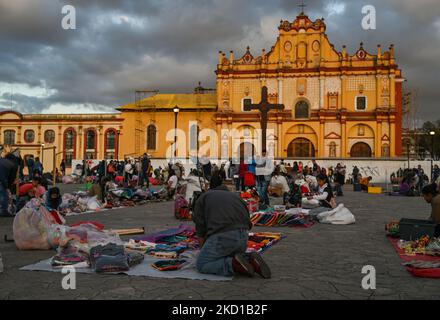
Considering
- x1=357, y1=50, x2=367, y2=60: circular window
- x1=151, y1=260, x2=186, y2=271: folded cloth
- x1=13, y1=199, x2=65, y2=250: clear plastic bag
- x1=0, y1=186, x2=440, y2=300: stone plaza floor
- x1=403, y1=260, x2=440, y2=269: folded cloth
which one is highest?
x1=357, y1=50, x2=367, y2=60: circular window

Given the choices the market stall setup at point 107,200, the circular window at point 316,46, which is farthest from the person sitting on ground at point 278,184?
the circular window at point 316,46

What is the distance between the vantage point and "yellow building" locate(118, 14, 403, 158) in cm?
4166

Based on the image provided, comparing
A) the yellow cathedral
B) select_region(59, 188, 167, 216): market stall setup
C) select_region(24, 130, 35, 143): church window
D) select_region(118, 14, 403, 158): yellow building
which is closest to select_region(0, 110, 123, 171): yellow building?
select_region(24, 130, 35, 143): church window

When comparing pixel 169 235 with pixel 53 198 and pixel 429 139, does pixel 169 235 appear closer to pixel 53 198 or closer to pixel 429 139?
pixel 53 198

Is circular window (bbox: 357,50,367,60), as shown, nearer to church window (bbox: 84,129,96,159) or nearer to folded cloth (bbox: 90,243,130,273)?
church window (bbox: 84,129,96,159)

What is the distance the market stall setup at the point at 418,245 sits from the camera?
219 inches

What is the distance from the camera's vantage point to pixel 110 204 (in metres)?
14.9

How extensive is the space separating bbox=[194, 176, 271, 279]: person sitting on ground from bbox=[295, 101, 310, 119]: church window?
1503 inches

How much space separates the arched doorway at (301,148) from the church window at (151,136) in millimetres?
14223

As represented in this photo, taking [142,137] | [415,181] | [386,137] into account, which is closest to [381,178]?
[386,137]

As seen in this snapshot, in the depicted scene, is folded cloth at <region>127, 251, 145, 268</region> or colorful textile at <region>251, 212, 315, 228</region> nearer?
folded cloth at <region>127, 251, 145, 268</region>

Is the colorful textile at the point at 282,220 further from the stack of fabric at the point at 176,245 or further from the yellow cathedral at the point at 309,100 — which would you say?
the yellow cathedral at the point at 309,100

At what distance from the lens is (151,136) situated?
155 ft
